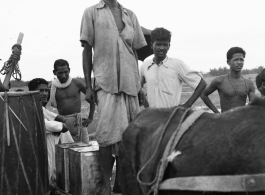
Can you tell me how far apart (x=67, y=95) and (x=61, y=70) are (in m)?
0.41

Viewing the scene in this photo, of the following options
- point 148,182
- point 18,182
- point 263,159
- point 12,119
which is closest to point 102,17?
point 12,119

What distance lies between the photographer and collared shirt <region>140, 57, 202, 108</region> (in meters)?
4.18

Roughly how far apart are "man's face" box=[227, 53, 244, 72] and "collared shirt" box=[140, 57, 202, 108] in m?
1.52

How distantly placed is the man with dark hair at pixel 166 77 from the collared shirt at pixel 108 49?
0.27 m

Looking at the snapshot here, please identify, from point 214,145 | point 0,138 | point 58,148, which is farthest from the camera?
point 58,148

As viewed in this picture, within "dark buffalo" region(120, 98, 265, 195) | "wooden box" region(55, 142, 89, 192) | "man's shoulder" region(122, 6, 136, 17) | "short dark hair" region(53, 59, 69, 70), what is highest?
"man's shoulder" region(122, 6, 136, 17)

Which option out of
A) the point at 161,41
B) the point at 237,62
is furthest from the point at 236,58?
the point at 161,41

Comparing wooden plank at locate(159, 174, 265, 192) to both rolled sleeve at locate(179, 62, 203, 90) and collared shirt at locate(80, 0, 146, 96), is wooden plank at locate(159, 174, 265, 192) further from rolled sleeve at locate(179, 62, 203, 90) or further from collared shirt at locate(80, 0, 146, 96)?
rolled sleeve at locate(179, 62, 203, 90)

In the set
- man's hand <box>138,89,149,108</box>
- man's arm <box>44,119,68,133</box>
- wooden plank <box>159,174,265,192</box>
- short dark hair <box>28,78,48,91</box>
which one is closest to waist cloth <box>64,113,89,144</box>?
short dark hair <box>28,78,48,91</box>

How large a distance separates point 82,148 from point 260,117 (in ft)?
8.67

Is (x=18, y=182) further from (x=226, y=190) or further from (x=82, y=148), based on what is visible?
(x=226, y=190)

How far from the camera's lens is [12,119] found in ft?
12.3

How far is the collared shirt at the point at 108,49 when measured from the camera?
3957 mm

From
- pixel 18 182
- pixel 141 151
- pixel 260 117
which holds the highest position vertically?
pixel 260 117
